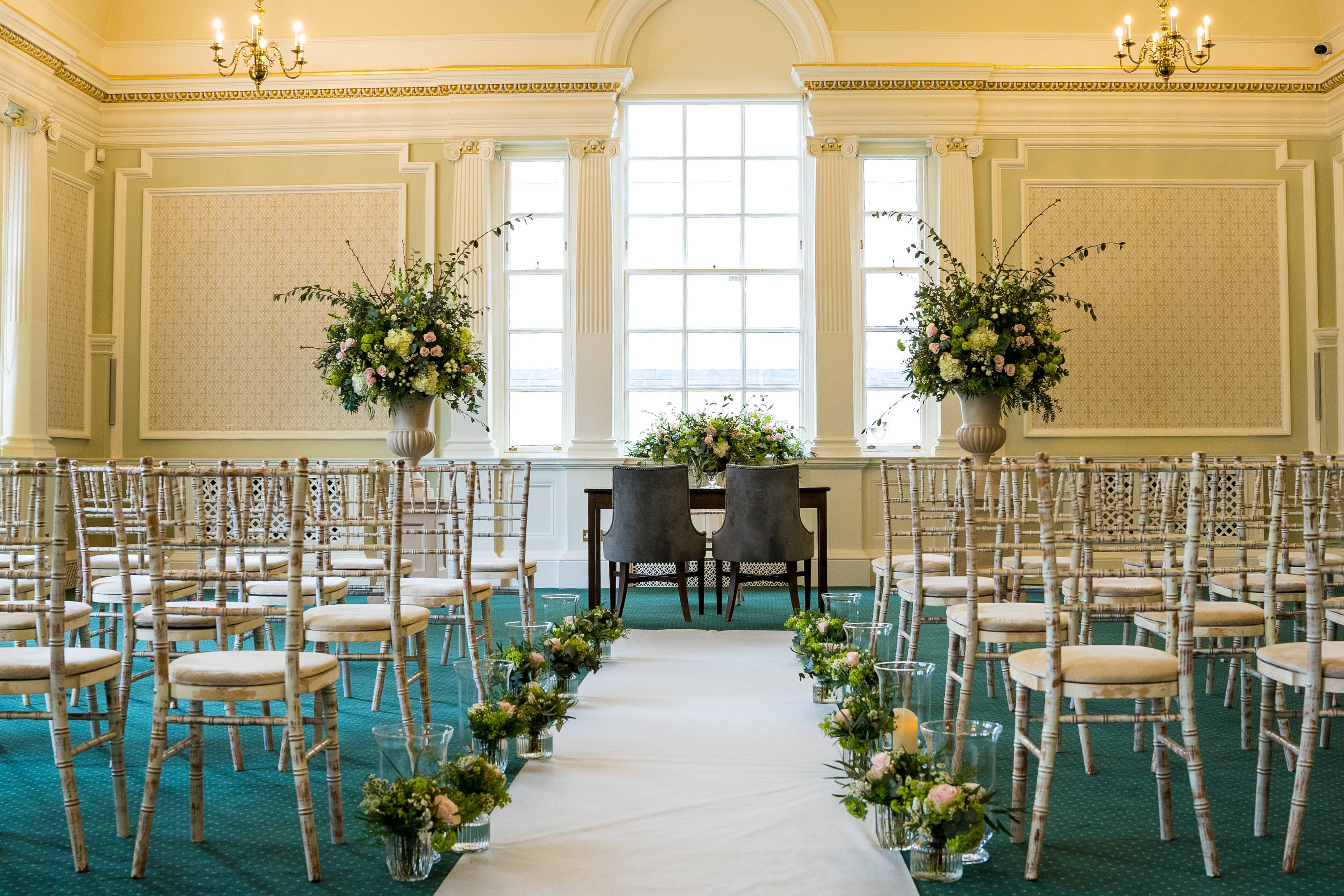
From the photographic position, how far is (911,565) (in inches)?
196

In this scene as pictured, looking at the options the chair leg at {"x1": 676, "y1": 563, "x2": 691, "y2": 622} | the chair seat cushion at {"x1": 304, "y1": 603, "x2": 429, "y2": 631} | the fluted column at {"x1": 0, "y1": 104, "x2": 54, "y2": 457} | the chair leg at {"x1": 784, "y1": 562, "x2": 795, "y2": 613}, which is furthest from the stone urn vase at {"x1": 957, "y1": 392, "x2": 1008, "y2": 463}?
the fluted column at {"x1": 0, "y1": 104, "x2": 54, "y2": 457}

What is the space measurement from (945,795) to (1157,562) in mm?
2967

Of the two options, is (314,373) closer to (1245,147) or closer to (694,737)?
(694,737)

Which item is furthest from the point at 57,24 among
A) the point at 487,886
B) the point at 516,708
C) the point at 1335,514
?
the point at 1335,514

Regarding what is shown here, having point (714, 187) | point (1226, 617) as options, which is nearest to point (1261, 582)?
point (1226, 617)

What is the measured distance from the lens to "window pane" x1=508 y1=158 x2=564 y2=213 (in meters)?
8.62

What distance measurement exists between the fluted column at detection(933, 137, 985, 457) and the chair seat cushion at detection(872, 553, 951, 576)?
328cm

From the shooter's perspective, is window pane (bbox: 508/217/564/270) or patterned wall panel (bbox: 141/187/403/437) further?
window pane (bbox: 508/217/564/270)

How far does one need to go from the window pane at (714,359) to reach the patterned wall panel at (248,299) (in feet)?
8.20

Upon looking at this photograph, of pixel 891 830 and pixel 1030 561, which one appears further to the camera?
pixel 1030 561

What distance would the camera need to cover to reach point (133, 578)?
4.11m

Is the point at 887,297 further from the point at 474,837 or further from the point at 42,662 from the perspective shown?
the point at 42,662

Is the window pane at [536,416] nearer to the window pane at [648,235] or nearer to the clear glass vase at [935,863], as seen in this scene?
the window pane at [648,235]

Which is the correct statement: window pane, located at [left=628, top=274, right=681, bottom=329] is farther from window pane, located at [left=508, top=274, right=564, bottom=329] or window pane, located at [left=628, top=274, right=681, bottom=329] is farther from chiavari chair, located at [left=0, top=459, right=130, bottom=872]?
chiavari chair, located at [left=0, top=459, right=130, bottom=872]
